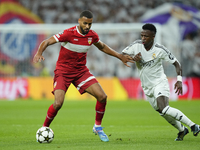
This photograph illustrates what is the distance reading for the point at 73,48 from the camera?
733 cm

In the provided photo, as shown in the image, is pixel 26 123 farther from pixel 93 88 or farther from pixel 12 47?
pixel 12 47

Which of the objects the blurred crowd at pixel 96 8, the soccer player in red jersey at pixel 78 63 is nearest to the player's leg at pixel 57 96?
the soccer player in red jersey at pixel 78 63

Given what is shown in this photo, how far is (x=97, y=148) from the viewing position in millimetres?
6133

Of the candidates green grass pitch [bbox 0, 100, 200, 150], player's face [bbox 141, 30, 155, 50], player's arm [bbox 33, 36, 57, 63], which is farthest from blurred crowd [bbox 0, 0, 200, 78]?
player's arm [bbox 33, 36, 57, 63]

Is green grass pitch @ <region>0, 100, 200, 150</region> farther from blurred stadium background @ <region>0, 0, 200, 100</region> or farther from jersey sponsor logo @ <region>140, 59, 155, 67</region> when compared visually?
blurred stadium background @ <region>0, 0, 200, 100</region>

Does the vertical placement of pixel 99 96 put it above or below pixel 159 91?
below

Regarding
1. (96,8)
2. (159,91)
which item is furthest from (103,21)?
(159,91)

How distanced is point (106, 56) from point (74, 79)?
14859 millimetres

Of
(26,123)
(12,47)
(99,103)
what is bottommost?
(26,123)

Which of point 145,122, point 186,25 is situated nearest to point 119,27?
point 186,25

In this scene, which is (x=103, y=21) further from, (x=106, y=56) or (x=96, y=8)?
(x=106, y=56)

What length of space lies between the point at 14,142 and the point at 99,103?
5.78ft

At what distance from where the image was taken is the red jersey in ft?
23.9

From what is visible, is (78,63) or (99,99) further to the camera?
(78,63)
